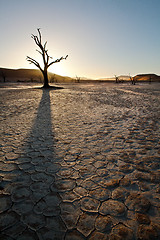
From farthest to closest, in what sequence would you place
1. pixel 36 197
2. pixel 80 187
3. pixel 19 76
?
1. pixel 19 76
2. pixel 80 187
3. pixel 36 197

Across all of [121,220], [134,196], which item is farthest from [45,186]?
[134,196]

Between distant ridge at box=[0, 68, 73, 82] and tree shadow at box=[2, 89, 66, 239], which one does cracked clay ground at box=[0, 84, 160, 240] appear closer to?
tree shadow at box=[2, 89, 66, 239]

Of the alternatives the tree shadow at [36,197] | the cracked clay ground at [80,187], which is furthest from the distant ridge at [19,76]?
the tree shadow at [36,197]

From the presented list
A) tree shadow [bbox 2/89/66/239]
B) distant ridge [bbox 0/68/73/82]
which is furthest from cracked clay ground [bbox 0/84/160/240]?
distant ridge [bbox 0/68/73/82]

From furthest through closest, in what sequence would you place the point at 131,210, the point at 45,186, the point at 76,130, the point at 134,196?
the point at 76,130 → the point at 45,186 → the point at 134,196 → the point at 131,210

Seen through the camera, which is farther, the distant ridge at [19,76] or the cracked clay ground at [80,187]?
the distant ridge at [19,76]

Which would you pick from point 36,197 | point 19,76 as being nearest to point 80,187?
point 36,197

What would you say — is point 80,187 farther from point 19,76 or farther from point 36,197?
point 19,76

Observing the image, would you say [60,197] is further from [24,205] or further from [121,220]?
[121,220]

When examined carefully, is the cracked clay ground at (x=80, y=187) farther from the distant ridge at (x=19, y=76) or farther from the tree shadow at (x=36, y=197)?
the distant ridge at (x=19, y=76)

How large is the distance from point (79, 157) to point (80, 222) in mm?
1188

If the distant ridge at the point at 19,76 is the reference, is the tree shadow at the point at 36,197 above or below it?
below

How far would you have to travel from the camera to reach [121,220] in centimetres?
131

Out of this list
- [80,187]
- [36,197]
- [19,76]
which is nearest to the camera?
[36,197]
